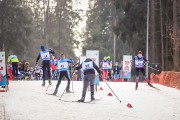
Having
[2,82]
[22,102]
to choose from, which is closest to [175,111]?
[22,102]

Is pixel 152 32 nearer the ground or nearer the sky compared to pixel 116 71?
nearer the sky

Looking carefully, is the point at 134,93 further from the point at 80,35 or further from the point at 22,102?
the point at 80,35

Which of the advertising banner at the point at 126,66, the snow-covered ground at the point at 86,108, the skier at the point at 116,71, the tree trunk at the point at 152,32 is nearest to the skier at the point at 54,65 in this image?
the advertising banner at the point at 126,66

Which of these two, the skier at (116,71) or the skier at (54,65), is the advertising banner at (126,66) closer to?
the skier at (116,71)

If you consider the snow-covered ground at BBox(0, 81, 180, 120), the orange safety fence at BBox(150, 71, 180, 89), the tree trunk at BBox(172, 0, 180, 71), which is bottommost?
the snow-covered ground at BBox(0, 81, 180, 120)

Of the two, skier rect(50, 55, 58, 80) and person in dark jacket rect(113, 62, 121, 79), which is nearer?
skier rect(50, 55, 58, 80)

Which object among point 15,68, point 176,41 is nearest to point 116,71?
point 176,41

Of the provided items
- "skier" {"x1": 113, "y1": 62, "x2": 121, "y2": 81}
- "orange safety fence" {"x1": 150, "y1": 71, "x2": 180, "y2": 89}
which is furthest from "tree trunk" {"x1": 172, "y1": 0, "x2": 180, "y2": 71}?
"skier" {"x1": 113, "y1": 62, "x2": 121, "y2": 81}

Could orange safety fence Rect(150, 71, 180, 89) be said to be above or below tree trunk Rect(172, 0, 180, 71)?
below

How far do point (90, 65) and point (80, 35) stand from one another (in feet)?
241

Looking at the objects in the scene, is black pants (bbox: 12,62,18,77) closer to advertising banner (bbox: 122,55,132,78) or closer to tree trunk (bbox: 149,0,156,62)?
advertising banner (bbox: 122,55,132,78)

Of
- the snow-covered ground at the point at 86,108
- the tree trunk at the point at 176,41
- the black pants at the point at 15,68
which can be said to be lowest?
the snow-covered ground at the point at 86,108

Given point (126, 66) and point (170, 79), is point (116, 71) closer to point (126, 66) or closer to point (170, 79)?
point (126, 66)

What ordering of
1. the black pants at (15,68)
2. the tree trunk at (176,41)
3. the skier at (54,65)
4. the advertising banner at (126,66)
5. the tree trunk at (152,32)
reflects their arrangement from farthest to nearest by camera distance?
the tree trunk at (152,32) < the advertising banner at (126,66) < the tree trunk at (176,41) < the skier at (54,65) < the black pants at (15,68)
